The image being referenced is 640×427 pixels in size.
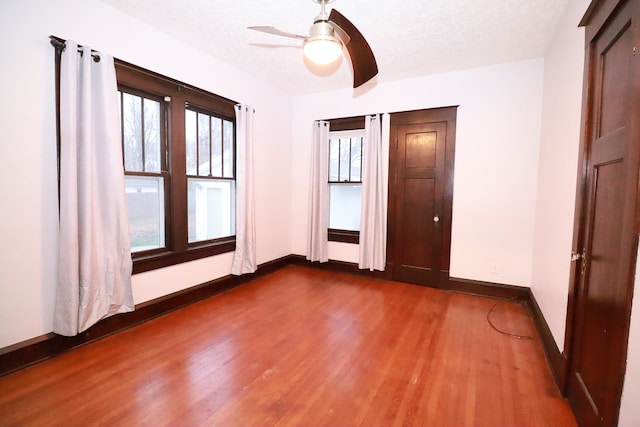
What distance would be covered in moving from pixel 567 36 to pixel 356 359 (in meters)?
3.14

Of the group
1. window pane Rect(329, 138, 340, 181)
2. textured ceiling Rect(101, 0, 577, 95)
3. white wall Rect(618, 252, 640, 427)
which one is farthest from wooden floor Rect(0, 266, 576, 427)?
textured ceiling Rect(101, 0, 577, 95)

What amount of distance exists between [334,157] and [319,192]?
640 mm

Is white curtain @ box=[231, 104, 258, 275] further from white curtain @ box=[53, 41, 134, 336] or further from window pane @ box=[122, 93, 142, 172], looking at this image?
white curtain @ box=[53, 41, 134, 336]

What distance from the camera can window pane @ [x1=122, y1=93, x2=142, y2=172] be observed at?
2.69 m

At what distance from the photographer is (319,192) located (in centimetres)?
460

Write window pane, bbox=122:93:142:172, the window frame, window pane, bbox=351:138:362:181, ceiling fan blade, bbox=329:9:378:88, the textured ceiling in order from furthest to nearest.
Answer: window pane, bbox=351:138:362:181, the window frame, window pane, bbox=122:93:142:172, the textured ceiling, ceiling fan blade, bbox=329:9:378:88

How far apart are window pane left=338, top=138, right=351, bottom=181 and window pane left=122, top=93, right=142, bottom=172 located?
279 cm

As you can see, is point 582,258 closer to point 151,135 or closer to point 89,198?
point 89,198

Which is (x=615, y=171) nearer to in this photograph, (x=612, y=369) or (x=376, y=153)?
(x=612, y=369)

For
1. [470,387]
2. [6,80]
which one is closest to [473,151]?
[470,387]

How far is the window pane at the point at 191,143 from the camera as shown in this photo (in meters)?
3.28

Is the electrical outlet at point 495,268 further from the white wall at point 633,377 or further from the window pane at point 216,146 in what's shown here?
the window pane at point 216,146

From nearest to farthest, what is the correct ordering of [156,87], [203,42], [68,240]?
[68,240], [156,87], [203,42]

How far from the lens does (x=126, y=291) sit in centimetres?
256
